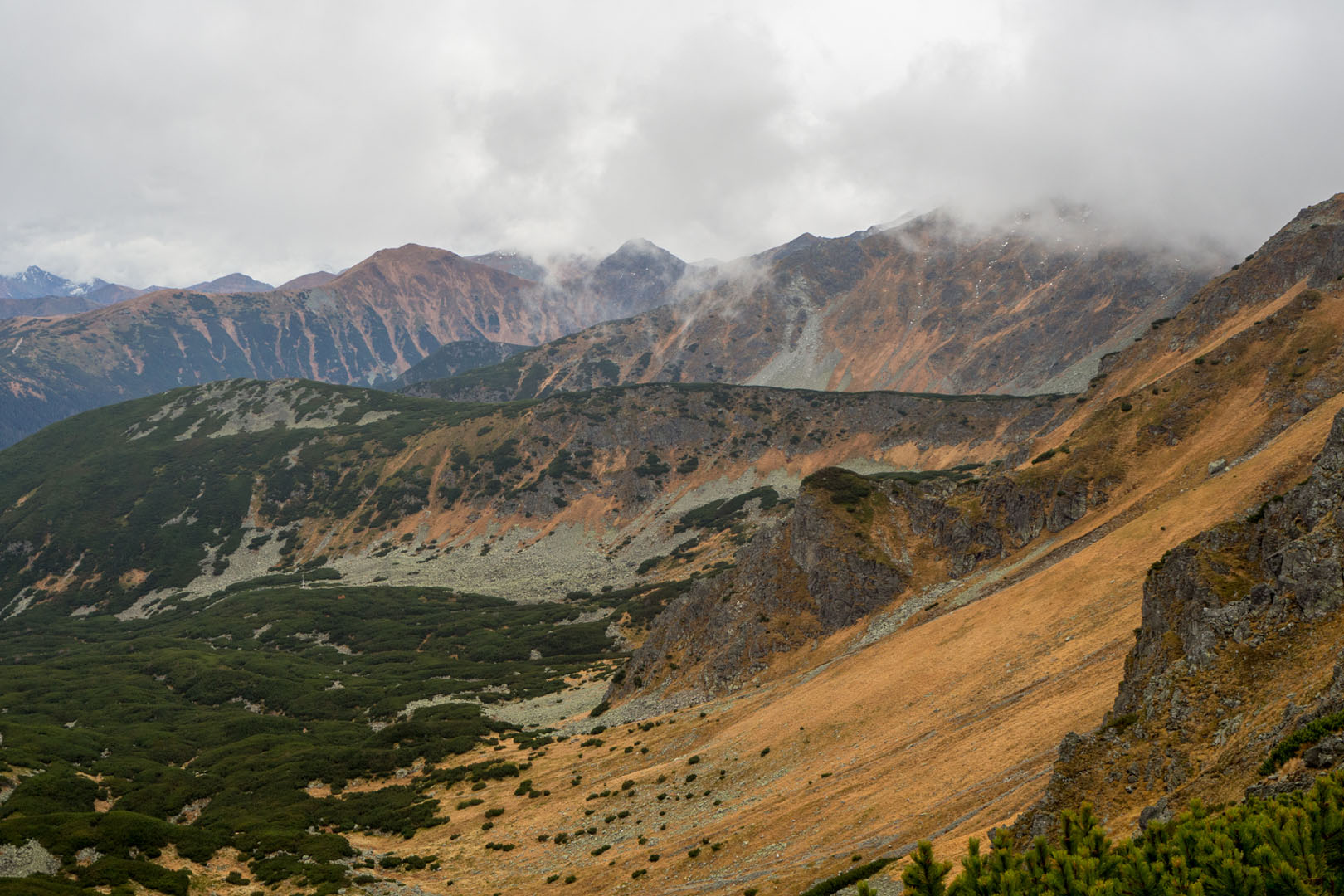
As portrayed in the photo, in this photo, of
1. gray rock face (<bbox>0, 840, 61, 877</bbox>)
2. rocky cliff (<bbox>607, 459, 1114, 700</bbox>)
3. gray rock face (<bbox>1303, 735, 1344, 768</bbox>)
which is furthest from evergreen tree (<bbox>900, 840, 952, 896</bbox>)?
rocky cliff (<bbox>607, 459, 1114, 700</bbox>)

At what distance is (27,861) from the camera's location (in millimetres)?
36531

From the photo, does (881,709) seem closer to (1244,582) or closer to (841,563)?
(1244,582)

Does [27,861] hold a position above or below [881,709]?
above

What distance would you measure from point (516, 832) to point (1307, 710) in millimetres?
46518

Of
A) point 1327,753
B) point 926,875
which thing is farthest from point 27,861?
point 1327,753

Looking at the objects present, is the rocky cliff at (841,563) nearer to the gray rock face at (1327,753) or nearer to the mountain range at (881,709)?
the mountain range at (881,709)

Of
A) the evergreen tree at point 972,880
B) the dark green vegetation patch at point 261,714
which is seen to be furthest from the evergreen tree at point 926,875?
the dark green vegetation patch at point 261,714

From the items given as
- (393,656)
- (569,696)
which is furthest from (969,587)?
(393,656)

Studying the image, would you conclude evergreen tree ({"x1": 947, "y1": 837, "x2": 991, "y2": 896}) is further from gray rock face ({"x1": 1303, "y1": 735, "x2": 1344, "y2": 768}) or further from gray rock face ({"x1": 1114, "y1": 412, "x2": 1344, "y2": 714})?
gray rock face ({"x1": 1114, "y1": 412, "x2": 1344, "y2": 714})

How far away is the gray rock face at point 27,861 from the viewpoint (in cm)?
3572

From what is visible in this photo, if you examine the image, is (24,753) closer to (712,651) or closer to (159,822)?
(159,822)

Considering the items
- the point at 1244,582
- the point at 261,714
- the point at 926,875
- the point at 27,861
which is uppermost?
the point at 261,714

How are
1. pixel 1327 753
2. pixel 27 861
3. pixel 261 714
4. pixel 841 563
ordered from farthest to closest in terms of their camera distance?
1. pixel 261 714
2. pixel 841 563
3. pixel 27 861
4. pixel 1327 753

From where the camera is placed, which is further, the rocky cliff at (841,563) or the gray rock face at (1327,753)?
the rocky cliff at (841,563)
